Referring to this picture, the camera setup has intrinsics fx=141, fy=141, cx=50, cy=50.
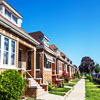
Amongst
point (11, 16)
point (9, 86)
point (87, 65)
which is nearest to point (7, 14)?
point (11, 16)

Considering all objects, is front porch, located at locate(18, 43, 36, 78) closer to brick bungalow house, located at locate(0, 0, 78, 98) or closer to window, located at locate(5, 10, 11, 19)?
brick bungalow house, located at locate(0, 0, 78, 98)

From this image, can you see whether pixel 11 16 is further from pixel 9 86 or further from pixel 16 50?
pixel 9 86

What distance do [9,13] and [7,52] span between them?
191 inches

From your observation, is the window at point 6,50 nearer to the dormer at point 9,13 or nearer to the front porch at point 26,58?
the dormer at point 9,13

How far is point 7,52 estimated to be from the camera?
11438 mm

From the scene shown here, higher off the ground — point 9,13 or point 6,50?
point 9,13

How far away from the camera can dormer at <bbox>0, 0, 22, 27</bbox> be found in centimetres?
1316

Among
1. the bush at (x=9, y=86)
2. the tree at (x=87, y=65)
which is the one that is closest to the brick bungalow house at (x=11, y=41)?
the bush at (x=9, y=86)

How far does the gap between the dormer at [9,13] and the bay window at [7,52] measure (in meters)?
3.18

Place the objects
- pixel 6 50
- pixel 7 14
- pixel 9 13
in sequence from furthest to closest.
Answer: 1. pixel 9 13
2. pixel 7 14
3. pixel 6 50

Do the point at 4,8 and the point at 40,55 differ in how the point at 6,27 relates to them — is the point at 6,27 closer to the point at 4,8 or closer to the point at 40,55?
the point at 4,8

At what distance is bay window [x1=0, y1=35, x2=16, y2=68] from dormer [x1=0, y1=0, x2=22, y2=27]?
318cm

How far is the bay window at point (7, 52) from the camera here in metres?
10.7

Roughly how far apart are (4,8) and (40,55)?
26.7 feet
